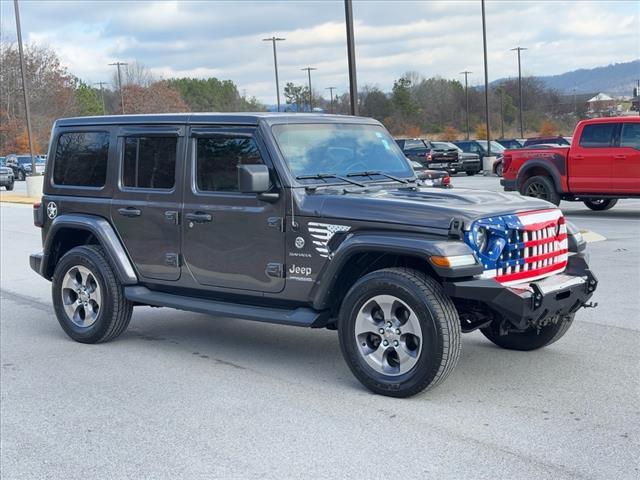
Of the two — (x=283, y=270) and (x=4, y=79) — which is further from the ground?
(x=4, y=79)

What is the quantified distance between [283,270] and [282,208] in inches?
17.6

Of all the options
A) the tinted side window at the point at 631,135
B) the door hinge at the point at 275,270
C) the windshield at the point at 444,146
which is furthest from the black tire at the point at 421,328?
the windshield at the point at 444,146

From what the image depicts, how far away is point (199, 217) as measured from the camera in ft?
21.9

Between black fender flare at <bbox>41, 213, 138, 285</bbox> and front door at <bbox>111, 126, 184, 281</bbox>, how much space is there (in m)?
0.06

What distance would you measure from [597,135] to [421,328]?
12.5m

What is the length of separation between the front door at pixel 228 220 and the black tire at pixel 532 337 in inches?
69.1

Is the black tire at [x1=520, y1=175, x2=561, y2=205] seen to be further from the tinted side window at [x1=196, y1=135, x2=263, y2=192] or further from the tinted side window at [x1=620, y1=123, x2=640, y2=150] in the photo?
the tinted side window at [x1=196, y1=135, x2=263, y2=192]

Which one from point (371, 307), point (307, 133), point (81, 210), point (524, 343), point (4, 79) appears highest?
point (4, 79)

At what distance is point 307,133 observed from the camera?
21.8 feet

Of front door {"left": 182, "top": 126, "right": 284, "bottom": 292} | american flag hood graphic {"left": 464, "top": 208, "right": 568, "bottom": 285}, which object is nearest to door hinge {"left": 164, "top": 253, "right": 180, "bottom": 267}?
front door {"left": 182, "top": 126, "right": 284, "bottom": 292}

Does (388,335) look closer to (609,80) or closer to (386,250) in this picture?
(386,250)

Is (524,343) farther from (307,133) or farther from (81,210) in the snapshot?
(81,210)

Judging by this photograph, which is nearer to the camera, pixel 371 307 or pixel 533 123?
pixel 371 307

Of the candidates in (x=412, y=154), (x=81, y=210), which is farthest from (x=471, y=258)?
(x=412, y=154)
